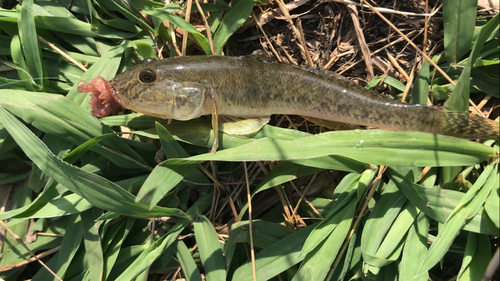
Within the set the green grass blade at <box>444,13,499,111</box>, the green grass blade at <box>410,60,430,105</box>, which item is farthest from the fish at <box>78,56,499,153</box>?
the green grass blade at <box>410,60,430,105</box>

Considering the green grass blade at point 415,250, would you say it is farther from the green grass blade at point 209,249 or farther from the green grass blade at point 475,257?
the green grass blade at point 209,249

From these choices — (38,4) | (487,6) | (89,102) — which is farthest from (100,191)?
(487,6)

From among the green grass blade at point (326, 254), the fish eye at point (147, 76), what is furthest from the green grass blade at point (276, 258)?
the fish eye at point (147, 76)

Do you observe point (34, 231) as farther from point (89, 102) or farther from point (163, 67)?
point (163, 67)

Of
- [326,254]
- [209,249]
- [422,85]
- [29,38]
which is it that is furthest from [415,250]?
[29,38]

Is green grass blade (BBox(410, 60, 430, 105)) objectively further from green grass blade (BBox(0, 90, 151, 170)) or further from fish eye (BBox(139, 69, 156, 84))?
green grass blade (BBox(0, 90, 151, 170))

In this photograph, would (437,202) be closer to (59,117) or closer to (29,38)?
(59,117)
